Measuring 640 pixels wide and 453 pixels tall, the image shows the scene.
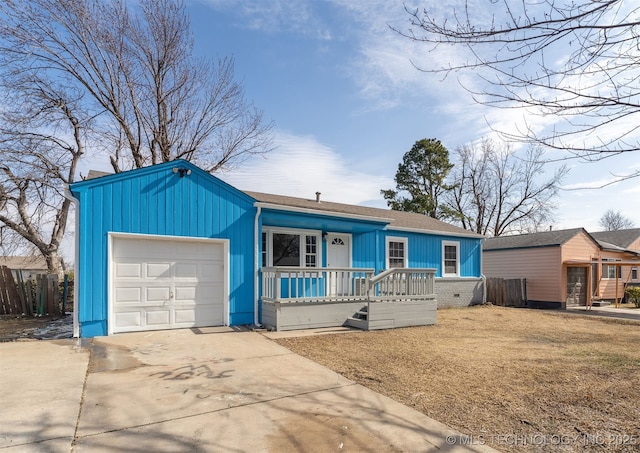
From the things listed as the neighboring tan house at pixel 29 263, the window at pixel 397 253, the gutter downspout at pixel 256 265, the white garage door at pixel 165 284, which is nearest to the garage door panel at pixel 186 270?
the white garage door at pixel 165 284

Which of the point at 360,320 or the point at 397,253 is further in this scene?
the point at 397,253

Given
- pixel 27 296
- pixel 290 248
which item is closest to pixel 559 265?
pixel 290 248

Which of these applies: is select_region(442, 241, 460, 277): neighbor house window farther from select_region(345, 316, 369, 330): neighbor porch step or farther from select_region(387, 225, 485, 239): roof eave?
select_region(345, 316, 369, 330): neighbor porch step

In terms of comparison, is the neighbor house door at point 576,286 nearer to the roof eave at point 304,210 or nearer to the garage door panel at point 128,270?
the roof eave at point 304,210

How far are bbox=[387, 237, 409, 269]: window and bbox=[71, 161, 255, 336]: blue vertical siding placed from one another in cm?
636

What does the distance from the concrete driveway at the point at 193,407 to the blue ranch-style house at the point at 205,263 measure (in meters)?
1.92

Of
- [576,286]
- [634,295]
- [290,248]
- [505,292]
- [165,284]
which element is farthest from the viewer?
[634,295]

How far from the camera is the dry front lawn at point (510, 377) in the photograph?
355 centimetres

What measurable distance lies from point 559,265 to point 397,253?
28.6 feet

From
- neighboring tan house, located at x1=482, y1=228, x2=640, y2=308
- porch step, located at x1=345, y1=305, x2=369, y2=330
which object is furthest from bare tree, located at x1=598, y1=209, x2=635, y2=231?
porch step, located at x1=345, y1=305, x2=369, y2=330

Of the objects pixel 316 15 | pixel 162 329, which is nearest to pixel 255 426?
pixel 162 329

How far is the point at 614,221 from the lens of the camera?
181 feet

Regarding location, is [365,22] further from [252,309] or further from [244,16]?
[244,16]

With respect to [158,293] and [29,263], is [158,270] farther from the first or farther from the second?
[29,263]
